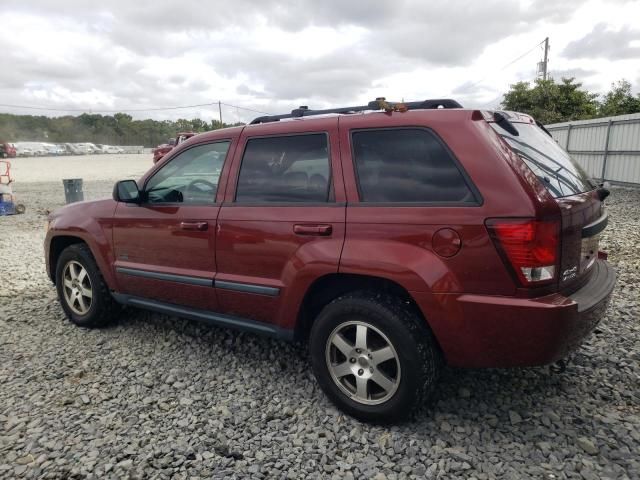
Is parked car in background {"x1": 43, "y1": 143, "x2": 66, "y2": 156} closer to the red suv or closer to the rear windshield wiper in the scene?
the red suv

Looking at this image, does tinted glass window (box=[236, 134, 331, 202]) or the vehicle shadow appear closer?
the vehicle shadow

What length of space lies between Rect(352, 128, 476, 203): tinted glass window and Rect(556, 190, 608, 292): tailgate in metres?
0.51

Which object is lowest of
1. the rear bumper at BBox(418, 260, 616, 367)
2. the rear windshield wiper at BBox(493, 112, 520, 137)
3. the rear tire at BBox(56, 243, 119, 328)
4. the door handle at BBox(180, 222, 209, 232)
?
the rear tire at BBox(56, 243, 119, 328)

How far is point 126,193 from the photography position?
3678mm

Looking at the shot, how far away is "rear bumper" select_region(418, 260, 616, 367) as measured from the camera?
2293mm

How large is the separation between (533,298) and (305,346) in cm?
197

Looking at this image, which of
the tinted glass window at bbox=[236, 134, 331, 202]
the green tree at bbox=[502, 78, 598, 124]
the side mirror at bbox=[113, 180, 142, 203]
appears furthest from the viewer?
the green tree at bbox=[502, 78, 598, 124]

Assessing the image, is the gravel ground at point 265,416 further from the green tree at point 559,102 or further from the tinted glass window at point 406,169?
the green tree at point 559,102

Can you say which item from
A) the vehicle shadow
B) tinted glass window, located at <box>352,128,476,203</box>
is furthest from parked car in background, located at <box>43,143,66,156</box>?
tinted glass window, located at <box>352,128,476,203</box>

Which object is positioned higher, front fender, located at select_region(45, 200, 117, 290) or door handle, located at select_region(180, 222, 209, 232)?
door handle, located at select_region(180, 222, 209, 232)

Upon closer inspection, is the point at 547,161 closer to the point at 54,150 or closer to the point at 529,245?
the point at 529,245

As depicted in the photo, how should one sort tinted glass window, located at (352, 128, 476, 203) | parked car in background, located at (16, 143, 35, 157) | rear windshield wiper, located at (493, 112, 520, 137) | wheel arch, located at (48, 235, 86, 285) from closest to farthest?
tinted glass window, located at (352, 128, 476, 203) < rear windshield wiper, located at (493, 112, 520, 137) < wheel arch, located at (48, 235, 86, 285) < parked car in background, located at (16, 143, 35, 157)

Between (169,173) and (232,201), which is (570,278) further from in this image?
(169,173)

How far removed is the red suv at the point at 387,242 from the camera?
233 cm
